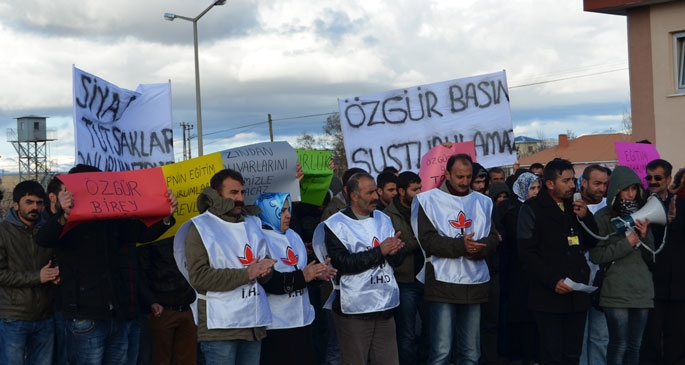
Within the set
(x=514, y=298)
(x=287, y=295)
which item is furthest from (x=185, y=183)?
(x=514, y=298)

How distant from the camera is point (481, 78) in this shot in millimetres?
10617

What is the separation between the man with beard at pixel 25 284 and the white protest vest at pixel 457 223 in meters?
3.16

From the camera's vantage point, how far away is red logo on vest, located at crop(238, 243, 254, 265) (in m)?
6.20

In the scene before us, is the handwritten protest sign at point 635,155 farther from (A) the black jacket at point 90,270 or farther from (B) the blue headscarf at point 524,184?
(A) the black jacket at point 90,270

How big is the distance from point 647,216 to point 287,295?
3.24m

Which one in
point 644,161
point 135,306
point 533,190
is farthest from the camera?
point 644,161

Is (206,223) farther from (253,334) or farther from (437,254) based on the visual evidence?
(437,254)

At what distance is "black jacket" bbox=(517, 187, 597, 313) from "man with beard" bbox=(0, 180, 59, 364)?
12.6 ft

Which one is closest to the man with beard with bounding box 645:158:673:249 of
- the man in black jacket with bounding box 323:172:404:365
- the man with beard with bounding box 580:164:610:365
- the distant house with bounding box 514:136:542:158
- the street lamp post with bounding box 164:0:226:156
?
the man with beard with bounding box 580:164:610:365

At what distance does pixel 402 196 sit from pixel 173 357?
2.65m

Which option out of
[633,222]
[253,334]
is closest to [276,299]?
[253,334]

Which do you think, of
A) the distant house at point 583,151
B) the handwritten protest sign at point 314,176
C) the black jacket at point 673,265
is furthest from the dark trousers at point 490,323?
the distant house at point 583,151

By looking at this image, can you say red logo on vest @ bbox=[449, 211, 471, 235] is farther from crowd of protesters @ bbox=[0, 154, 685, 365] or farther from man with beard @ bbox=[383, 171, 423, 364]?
man with beard @ bbox=[383, 171, 423, 364]

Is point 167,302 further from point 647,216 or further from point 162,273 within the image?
point 647,216
